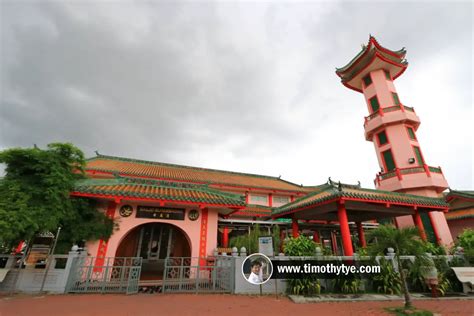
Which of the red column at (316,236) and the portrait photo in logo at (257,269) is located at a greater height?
the red column at (316,236)

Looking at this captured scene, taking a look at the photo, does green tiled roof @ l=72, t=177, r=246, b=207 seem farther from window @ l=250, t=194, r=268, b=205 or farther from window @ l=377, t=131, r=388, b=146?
window @ l=377, t=131, r=388, b=146

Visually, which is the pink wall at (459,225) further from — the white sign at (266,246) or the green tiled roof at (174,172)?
the white sign at (266,246)

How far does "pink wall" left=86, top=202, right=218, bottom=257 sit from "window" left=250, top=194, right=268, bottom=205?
31.4ft

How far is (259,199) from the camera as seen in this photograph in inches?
778

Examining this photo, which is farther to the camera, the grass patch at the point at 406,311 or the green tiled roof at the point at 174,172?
the green tiled roof at the point at 174,172

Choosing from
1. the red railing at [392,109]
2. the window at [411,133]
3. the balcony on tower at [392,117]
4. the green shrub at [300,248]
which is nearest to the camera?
the green shrub at [300,248]

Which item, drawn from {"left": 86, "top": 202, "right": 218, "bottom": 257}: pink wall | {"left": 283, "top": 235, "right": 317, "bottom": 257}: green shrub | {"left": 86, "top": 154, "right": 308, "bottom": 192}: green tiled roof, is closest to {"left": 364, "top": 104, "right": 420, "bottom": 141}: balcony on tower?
{"left": 86, "top": 154, "right": 308, "bottom": 192}: green tiled roof

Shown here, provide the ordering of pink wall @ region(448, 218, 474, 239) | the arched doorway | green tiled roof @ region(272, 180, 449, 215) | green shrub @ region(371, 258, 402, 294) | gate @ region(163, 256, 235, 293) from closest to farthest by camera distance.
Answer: gate @ region(163, 256, 235, 293)
green shrub @ region(371, 258, 402, 294)
green tiled roof @ region(272, 180, 449, 215)
the arched doorway
pink wall @ region(448, 218, 474, 239)

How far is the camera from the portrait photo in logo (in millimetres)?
7035

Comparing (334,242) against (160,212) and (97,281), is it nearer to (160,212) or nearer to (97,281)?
(160,212)

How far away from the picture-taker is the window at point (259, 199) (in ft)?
64.0

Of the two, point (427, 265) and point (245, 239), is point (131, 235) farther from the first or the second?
point (427, 265)

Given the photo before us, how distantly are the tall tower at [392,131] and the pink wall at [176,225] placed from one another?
14.6 meters

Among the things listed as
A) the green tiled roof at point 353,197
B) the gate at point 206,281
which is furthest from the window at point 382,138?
the gate at point 206,281
